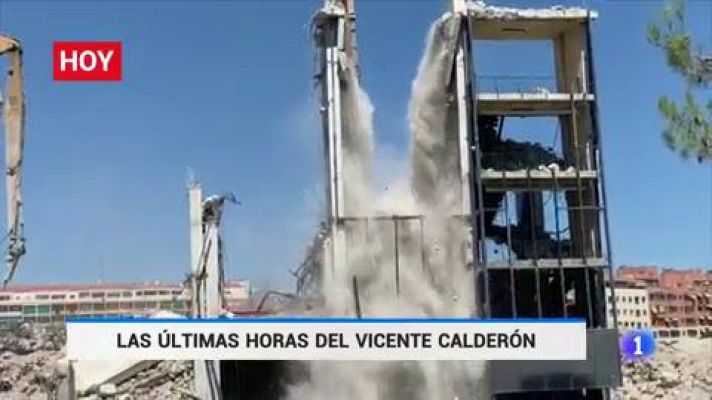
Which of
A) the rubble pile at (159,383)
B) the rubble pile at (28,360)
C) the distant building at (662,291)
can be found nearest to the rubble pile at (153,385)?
the rubble pile at (159,383)

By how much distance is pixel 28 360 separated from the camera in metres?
43.0

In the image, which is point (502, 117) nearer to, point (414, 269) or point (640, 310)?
point (414, 269)

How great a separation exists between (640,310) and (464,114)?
289 ft

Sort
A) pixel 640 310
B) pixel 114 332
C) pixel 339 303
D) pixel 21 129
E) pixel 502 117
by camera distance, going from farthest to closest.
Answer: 1. pixel 640 310
2. pixel 502 117
3. pixel 339 303
4. pixel 21 129
5. pixel 114 332

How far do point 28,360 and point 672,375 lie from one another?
2591 cm

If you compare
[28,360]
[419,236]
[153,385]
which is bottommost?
[153,385]

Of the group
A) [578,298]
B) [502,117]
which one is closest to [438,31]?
[502,117]

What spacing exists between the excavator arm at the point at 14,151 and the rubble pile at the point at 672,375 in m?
21.6

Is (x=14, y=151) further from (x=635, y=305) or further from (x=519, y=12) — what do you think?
(x=635, y=305)

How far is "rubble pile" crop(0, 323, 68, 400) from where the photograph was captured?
38312 millimetres

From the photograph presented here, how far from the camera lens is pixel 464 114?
102ft

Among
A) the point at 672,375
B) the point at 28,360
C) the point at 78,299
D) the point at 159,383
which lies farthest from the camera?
the point at 78,299
